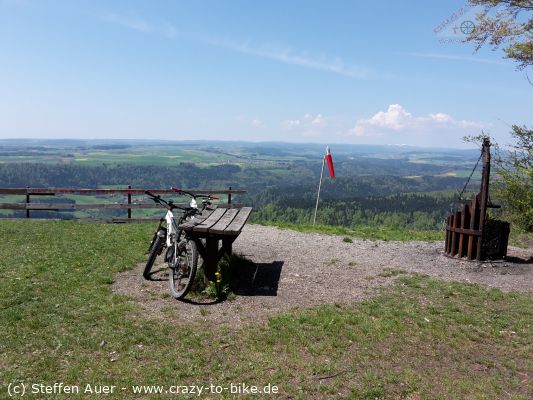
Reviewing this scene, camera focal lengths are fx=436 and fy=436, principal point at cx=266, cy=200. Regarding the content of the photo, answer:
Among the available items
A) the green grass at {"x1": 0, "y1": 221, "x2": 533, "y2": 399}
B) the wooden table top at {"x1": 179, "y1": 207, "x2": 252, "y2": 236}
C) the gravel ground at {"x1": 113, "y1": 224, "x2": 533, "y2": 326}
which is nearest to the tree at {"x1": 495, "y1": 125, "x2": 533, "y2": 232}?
the gravel ground at {"x1": 113, "y1": 224, "x2": 533, "y2": 326}

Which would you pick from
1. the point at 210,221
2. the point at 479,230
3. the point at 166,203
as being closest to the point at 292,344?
the point at 210,221

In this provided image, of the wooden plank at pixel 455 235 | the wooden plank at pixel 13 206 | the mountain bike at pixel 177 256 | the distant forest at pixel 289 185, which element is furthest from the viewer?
the distant forest at pixel 289 185

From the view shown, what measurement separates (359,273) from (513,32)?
7479 millimetres

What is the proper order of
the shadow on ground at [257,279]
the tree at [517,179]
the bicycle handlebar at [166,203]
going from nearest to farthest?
the shadow on ground at [257,279] < the bicycle handlebar at [166,203] < the tree at [517,179]

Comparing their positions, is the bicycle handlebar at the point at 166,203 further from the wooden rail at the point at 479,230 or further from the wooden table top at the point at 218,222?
the wooden rail at the point at 479,230

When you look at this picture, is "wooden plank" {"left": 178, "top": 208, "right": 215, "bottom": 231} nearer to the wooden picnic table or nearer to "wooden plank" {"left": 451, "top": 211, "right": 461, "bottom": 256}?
the wooden picnic table

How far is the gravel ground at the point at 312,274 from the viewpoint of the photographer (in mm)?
6555

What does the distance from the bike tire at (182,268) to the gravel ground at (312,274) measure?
189 millimetres

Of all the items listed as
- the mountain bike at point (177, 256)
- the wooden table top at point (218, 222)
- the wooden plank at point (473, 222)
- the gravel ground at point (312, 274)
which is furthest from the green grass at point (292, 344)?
the wooden plank at point (473, 222)

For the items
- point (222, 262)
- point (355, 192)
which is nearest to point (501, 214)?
point (222, 262)

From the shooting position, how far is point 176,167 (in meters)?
172

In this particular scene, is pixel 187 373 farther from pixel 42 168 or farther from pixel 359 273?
pixel 42 168

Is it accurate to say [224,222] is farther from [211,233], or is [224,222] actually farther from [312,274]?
[312,274]

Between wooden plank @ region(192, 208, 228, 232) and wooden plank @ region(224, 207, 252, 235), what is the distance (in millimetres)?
315
